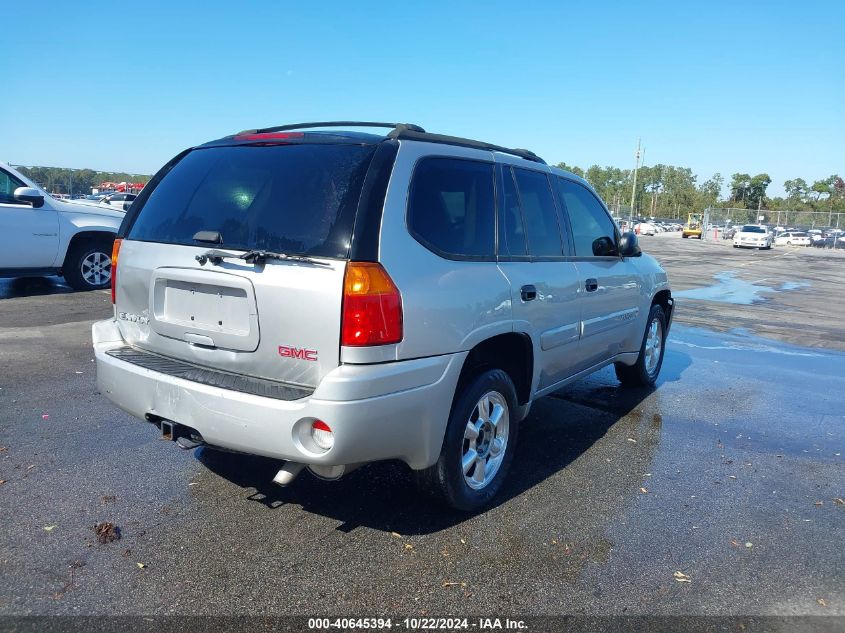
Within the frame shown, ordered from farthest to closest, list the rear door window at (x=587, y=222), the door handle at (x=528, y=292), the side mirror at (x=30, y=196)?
the side mirror at (x=30, y=196) < the rear door window at (x=587, y=222) < the door handle at (x=528, y=292)

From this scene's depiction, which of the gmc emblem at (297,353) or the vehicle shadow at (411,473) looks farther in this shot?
the vehicle shadow at (411,473)

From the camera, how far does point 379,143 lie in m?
3.15

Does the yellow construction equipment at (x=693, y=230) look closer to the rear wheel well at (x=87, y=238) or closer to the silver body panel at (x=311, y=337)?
the rear wheel well at (x=87, y=238)

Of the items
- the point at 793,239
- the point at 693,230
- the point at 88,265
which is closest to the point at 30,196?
the point at 88,265

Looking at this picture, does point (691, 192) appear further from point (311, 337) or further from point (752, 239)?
point (311, 337)

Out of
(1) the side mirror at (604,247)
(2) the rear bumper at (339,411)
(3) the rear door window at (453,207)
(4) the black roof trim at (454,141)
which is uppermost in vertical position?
(4) the black roof trim at (454,141)

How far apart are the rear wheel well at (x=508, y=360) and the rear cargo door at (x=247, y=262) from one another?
890 millimetres

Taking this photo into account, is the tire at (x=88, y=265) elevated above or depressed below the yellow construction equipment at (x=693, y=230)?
below

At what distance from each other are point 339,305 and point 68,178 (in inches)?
878

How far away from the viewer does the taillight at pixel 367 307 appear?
2744mm

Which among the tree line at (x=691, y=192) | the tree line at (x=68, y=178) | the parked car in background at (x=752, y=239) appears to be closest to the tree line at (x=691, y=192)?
the tree line at (x=691, y=192)

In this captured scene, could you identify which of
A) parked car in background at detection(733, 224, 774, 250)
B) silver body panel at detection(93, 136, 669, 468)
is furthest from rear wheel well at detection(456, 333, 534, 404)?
parked car in background at detection(733, 224, 774, 250)

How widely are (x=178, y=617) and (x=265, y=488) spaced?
1159mm

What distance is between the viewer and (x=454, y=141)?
3.60m
